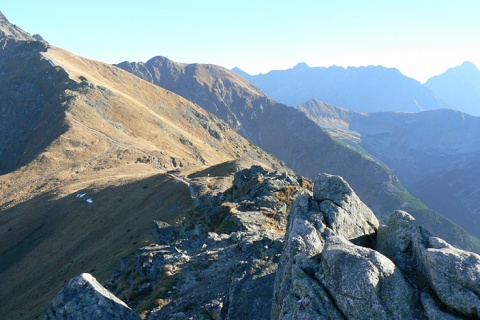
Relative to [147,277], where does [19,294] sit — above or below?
below

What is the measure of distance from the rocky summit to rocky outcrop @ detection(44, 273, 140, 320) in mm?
96

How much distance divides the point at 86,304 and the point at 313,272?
11151 mm

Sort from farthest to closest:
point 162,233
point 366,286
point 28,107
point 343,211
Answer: point 28,107 < point 162,233 < point 343,211 < point 366,286

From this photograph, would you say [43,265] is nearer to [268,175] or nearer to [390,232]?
[268,175]

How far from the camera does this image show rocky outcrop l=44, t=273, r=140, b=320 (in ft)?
56.9

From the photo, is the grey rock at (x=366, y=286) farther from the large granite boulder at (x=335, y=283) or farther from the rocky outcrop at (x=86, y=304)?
the rocky outcrop at (x=86, y=304)

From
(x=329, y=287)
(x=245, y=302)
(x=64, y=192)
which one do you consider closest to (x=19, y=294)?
(x=64, y=192)

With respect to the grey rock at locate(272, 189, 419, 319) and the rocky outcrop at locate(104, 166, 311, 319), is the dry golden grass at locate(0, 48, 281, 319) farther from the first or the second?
the grey rock at locate(272, 189, 419, 319)

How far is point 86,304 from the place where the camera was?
58.0 feet

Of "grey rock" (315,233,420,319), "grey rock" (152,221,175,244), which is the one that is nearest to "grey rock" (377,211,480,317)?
"grey rock" (315,233,420,319)

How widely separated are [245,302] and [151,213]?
4324cm

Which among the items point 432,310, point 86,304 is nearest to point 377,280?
point 432,310

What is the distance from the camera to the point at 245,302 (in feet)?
55.8

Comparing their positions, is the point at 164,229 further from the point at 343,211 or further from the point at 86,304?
the point at 343,211
